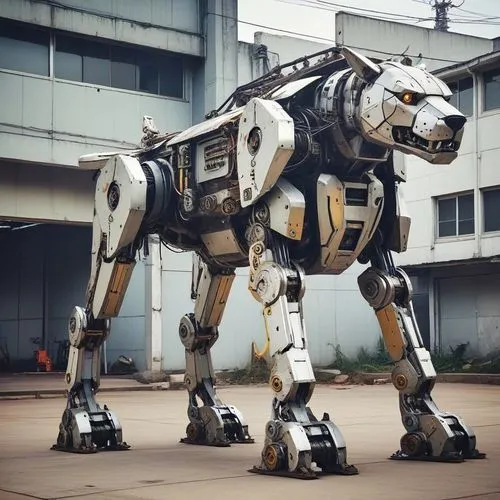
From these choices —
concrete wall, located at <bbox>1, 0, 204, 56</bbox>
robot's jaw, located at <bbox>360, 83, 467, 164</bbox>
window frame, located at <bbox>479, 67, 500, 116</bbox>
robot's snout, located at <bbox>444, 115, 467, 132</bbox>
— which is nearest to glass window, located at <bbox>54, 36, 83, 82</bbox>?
concrete wall, located at <bbox>1, 0, 204, 56</bbox>

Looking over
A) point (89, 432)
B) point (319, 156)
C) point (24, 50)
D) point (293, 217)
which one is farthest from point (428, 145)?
point (24, 50)

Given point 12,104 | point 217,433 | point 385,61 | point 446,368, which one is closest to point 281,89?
point 385,61

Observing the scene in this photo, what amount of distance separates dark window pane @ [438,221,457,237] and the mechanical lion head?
21.0m

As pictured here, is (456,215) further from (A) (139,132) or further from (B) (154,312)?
(A) (139,132)

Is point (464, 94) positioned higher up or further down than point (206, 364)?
higher up

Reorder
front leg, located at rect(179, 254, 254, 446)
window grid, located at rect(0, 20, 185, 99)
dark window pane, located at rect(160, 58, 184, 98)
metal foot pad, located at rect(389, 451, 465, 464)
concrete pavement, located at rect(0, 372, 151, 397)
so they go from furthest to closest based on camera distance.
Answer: dark window pane, located at rect(160, 58, 184, 98) < window grid, located at rect(0, 20, 185, 99) < concrete pavement, located at rect(0, 372, 151, 397) < front leg, located at rect(179, 254, 254, 446) < metal foot pad, located at rect(389, 451, 465, 464)

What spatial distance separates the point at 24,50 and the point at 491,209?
44.6 feet

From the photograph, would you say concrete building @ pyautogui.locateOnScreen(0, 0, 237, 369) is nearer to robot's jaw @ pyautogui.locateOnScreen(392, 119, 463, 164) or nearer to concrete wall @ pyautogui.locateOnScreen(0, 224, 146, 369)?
concrete wall @ pyautogui.locateOnScreen(0, 224, 146, 369)

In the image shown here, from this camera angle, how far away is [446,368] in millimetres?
27188

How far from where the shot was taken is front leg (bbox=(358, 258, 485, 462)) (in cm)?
931

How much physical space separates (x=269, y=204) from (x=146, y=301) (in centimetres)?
1781

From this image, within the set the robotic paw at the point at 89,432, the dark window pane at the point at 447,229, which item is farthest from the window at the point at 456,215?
the robotic paw at the point at 89,432

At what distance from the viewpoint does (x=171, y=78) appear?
85.4 ft

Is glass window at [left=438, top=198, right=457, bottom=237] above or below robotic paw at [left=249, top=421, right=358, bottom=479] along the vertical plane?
above
